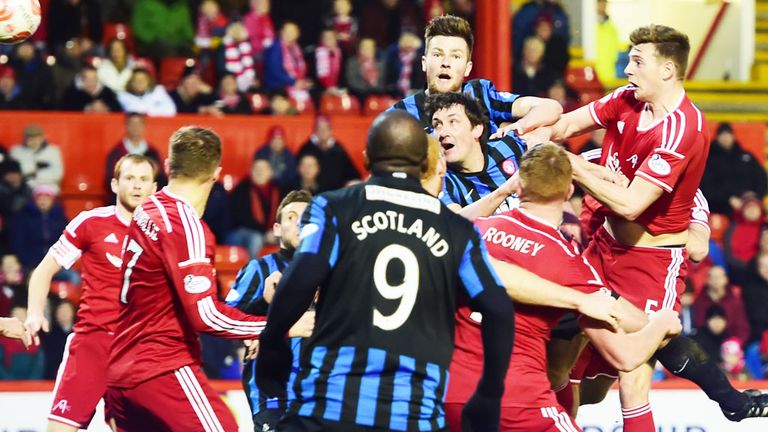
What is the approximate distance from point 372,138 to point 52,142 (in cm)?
827

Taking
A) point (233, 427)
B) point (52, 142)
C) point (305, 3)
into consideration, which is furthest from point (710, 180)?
point (233, 427)

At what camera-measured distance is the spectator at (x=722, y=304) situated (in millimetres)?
11430

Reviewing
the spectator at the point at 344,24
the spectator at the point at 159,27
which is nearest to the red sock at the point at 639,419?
the spectator at the point at 344,24

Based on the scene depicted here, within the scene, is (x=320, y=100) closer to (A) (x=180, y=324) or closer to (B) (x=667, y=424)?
(B) (x=667, y=424)

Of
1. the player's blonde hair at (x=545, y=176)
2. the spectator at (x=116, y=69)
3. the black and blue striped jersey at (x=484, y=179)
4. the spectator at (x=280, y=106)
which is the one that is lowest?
the spectator at (x=280, y=106)

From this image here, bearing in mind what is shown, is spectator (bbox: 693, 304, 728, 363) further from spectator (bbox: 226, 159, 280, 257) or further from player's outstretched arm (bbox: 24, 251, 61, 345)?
player's outstretched arm (bbox: 24, 251, 61, 345)

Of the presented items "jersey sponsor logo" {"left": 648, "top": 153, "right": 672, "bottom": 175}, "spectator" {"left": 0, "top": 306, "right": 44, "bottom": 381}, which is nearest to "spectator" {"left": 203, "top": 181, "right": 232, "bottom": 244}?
"spectator" {"left": 0, "top": 306, "right": 44, "bottom": 381}

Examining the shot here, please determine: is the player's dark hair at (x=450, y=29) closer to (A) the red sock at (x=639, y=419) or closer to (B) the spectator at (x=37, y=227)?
(A) the red sock at (x=639, y=419)

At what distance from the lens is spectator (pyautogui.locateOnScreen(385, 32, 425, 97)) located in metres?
13.5

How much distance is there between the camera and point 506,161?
6762 mm

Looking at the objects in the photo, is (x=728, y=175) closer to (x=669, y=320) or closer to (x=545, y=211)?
(x=669, y=320)

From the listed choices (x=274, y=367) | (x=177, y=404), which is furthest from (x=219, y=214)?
(x=274, y=367)

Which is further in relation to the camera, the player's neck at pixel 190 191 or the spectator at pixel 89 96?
the spectator at pixel 89 96

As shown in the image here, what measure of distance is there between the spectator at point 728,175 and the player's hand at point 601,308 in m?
7.64
